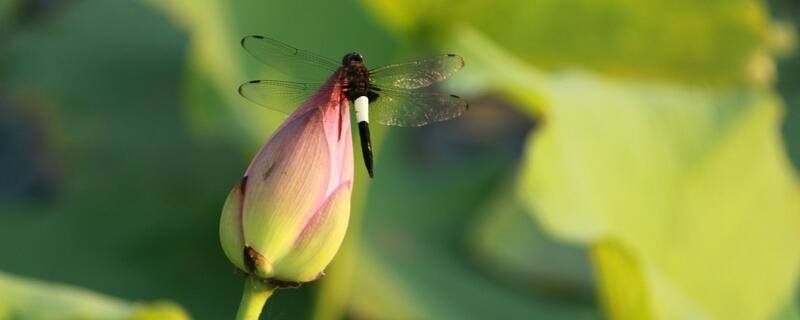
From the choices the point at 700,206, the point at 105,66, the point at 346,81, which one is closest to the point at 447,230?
the point at 105,66

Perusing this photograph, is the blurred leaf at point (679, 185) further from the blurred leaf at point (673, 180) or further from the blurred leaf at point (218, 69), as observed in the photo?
the blurred leaf at point (218, 69)

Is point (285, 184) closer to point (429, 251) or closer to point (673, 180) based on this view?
point (673, 180)

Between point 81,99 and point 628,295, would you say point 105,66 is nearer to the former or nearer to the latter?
point 81,99

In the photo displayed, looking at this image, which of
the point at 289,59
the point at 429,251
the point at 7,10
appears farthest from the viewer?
the point at 429,251

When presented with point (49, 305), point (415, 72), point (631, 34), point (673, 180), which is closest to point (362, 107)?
point (415, 72)

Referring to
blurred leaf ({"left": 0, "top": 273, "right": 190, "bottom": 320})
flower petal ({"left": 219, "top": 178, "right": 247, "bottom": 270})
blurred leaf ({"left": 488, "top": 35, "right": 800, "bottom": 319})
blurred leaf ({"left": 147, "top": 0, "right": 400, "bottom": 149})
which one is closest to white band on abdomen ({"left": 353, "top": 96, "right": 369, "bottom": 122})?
flower petal ({"left": 219, "top": 178, "right": 247, "bottom": 270})
